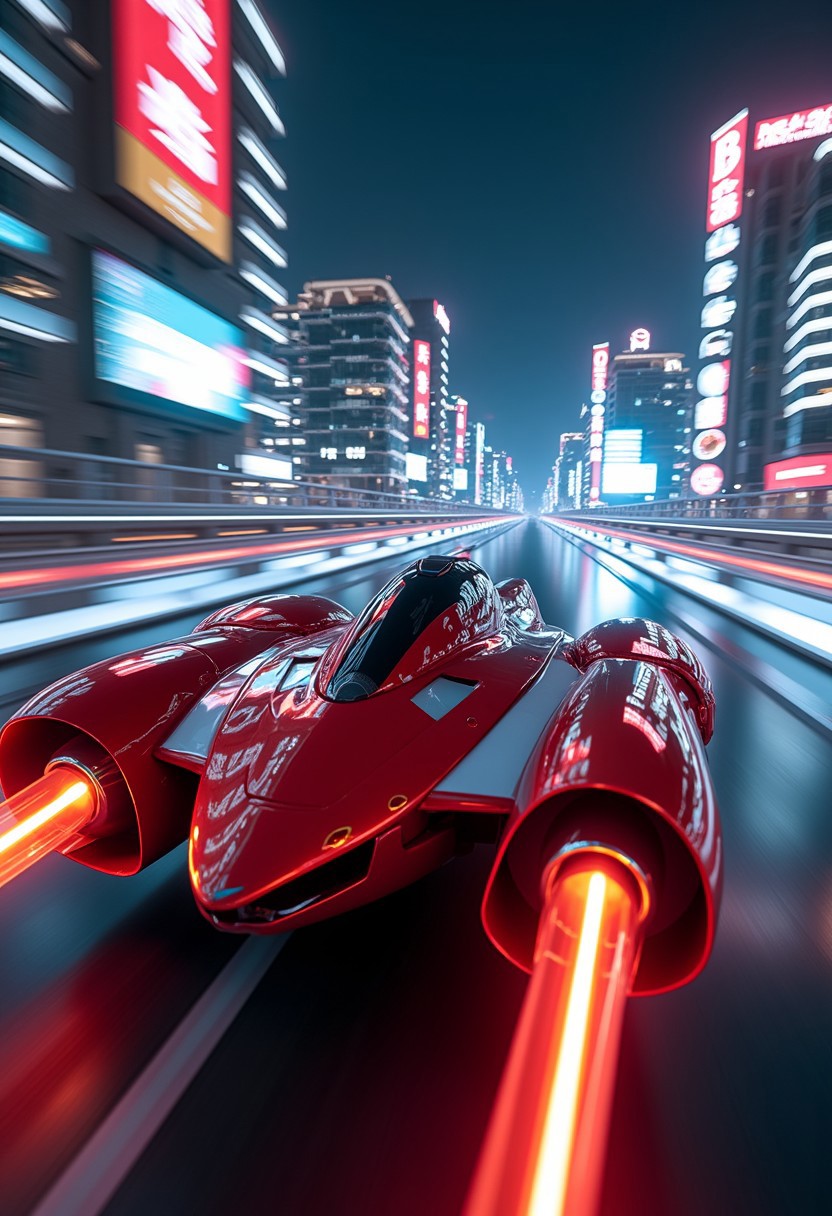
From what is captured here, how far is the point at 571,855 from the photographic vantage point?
134 centimetres

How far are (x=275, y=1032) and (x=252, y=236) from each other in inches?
2076

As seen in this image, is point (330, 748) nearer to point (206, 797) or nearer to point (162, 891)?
point (206, 797)

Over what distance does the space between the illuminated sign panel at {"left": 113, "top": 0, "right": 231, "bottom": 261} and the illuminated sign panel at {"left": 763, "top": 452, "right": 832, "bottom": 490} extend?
46.4 meters

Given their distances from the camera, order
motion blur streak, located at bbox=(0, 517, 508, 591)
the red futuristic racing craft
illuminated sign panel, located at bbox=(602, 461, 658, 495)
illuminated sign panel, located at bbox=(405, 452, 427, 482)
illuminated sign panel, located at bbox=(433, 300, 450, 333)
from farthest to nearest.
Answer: illuminated sign panel, located at bbox=(433, 300, 450, 333), illuminated sign panel, located at bbox=(405, 452, 427, 482), illuminated sign panel, located at bbox=(602, 461, 658, 495), motion blur streak, located at bbox=(0, 517, 508, 591), the red futuristic racing craft

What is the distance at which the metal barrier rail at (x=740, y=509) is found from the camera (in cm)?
1666

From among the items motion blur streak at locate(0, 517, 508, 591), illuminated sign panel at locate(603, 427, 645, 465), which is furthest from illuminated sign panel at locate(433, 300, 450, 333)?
motion blur streak at locate(0, 517, 508, 591)

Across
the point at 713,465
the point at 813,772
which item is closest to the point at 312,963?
the point at 813,772

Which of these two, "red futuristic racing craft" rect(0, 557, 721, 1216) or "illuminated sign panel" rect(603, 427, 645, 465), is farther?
"illuminated sign panel" rect(603, 427, 645, 465)

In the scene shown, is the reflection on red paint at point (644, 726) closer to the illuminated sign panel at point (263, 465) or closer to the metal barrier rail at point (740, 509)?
the metal barrier rail at point (740, 509)

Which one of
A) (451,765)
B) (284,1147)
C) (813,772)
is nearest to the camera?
(284,1147)

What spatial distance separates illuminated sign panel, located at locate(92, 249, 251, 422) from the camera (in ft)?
79.4

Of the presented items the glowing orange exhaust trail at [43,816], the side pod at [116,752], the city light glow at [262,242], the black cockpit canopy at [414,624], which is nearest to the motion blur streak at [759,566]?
the black cockpit canopy at [414,624]

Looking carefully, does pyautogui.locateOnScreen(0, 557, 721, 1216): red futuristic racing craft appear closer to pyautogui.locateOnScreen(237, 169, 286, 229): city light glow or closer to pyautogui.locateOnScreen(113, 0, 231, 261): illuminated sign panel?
pyautogui.locateOnScreen(113, 0, 231, 261): illuminated sign panel

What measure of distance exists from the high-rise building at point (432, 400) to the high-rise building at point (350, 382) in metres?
14.5
